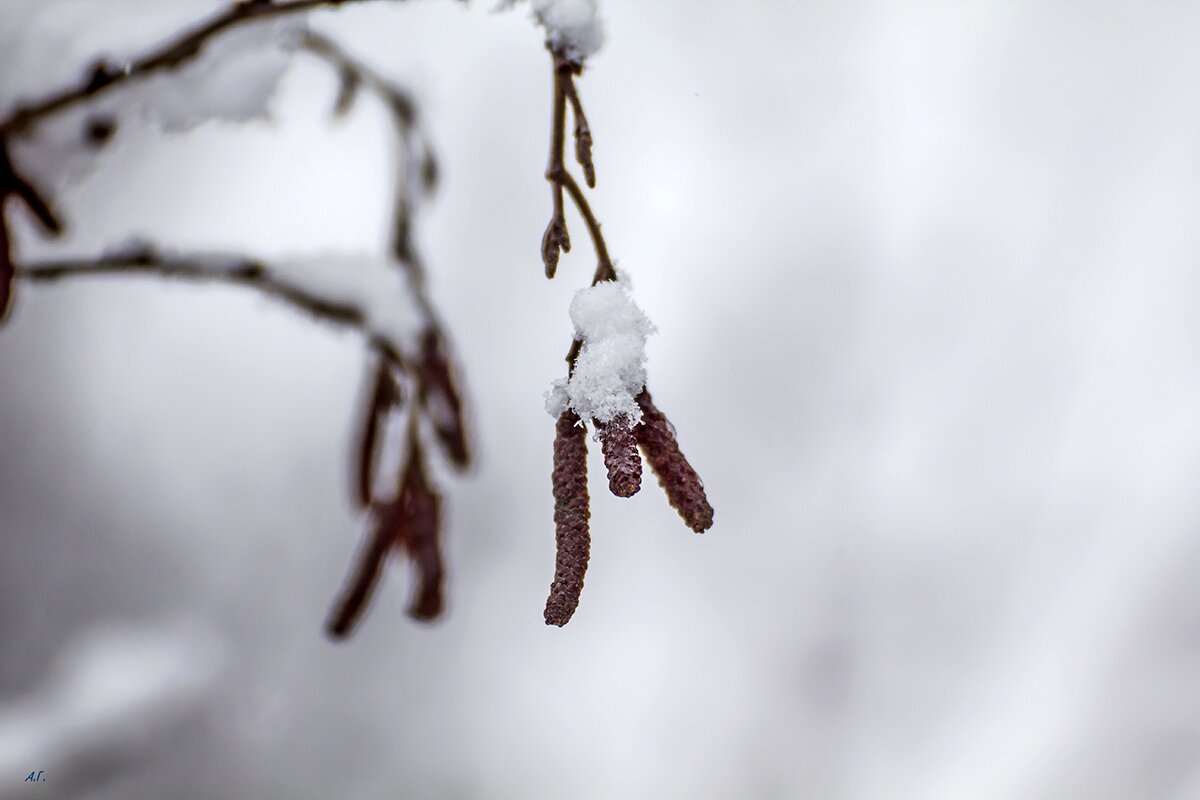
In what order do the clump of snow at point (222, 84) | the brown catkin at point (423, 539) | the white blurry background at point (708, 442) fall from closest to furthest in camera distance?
the brown catkin at point (423, 539) → the clump of snow at point (222, 84) → the white blurry background at point (708, 442)

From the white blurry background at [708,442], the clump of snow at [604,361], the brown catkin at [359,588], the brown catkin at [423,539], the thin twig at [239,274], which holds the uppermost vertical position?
the white blurry background at [708,442]

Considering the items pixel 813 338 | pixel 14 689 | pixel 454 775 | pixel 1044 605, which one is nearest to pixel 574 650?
pixel 454 775

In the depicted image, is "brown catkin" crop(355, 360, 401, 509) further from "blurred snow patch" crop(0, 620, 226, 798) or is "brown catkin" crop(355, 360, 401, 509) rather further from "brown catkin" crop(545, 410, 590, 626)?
"blurred snow patch" crop(0, 620, 226, 798)

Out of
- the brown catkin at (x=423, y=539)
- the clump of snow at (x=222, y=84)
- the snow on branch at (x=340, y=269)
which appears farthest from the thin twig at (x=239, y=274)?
the clump of snow at (x=222, y=84)

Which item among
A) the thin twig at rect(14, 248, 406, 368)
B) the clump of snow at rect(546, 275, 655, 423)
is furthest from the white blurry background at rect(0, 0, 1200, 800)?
the clump of snow at rect(546, 275, 655, 423)

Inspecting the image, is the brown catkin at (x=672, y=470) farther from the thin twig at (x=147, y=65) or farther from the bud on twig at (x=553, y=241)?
the thin twig at (x=147, y=65)

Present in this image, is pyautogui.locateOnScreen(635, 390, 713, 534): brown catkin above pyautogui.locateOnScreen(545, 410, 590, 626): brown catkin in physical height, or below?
above

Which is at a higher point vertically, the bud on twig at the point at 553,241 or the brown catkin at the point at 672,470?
the bud on twig at the point at 553,241
